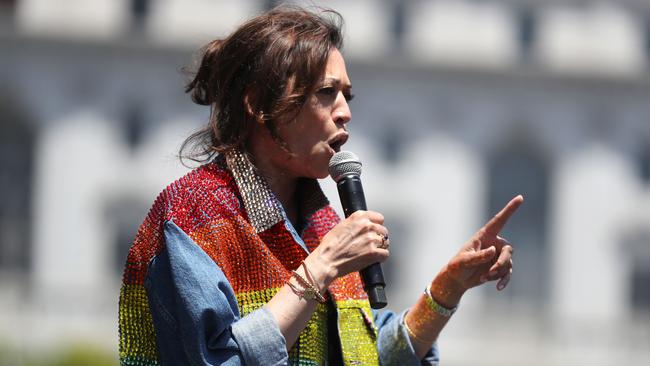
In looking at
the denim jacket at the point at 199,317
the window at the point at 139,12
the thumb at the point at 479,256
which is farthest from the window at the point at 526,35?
the denim jacket at the point at 199,317

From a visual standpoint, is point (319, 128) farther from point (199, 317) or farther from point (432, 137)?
point (432, 137)

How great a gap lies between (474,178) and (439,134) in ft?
4.22

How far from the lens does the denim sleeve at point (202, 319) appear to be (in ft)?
13.2

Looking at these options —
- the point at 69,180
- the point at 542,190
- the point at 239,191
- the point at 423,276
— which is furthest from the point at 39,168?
the point at 239,191

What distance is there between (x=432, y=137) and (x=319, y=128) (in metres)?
32.7

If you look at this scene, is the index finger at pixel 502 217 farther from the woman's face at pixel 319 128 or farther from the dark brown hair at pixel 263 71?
the dark brown hair at pixel 263 71

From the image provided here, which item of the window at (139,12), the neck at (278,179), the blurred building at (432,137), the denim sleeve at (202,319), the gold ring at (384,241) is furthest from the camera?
the window at (139,12)

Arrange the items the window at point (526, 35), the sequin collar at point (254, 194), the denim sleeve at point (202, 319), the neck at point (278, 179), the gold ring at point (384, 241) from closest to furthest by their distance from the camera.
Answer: the denim sleeve at point (202, 319), the gold ring at point (384, 241), the sequin collar at point (254, 194), the neck at point (278, 179), the window at point (526, 35)

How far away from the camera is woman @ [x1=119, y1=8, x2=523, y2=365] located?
13.3 feet

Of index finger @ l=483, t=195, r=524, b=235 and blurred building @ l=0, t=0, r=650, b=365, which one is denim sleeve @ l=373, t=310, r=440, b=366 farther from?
blurred building @ l=0, t=0, r=650, b=365

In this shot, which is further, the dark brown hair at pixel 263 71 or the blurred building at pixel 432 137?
the blurred building at pixel 432 137

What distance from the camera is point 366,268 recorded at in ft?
13.8

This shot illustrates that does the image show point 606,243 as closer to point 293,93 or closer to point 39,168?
point 39,168

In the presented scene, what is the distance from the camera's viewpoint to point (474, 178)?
37.3 m
